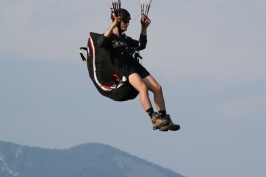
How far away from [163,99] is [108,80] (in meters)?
1.19

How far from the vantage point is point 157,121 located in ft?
54.4

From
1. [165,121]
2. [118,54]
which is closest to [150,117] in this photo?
[165,121]

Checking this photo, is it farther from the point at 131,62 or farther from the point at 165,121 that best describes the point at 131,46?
the point at 165,121

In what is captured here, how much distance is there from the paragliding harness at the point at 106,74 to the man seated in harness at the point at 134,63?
117 millimetres

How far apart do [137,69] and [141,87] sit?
2.21 feet

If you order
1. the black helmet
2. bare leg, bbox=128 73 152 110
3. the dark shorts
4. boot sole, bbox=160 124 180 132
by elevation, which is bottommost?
boot sole, bbox=160 124 180 132

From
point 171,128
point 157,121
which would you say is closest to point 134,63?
point 157,121

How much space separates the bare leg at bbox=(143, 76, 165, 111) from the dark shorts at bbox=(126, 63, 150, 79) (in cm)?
14

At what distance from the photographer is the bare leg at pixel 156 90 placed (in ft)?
55.0

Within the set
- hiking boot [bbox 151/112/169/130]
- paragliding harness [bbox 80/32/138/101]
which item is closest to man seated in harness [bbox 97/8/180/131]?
hiking boot [bbox 151/112/169/130]

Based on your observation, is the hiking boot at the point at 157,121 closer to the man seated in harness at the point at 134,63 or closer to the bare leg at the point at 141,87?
the man seated in harness at the point at 134,63

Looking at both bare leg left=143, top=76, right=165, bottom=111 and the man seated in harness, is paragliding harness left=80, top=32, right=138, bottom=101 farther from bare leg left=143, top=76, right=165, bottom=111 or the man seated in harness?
bare leg left=143, top=76, right=165, bottom=111

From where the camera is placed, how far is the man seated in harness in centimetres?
1645

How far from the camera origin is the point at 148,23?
55.2ft
